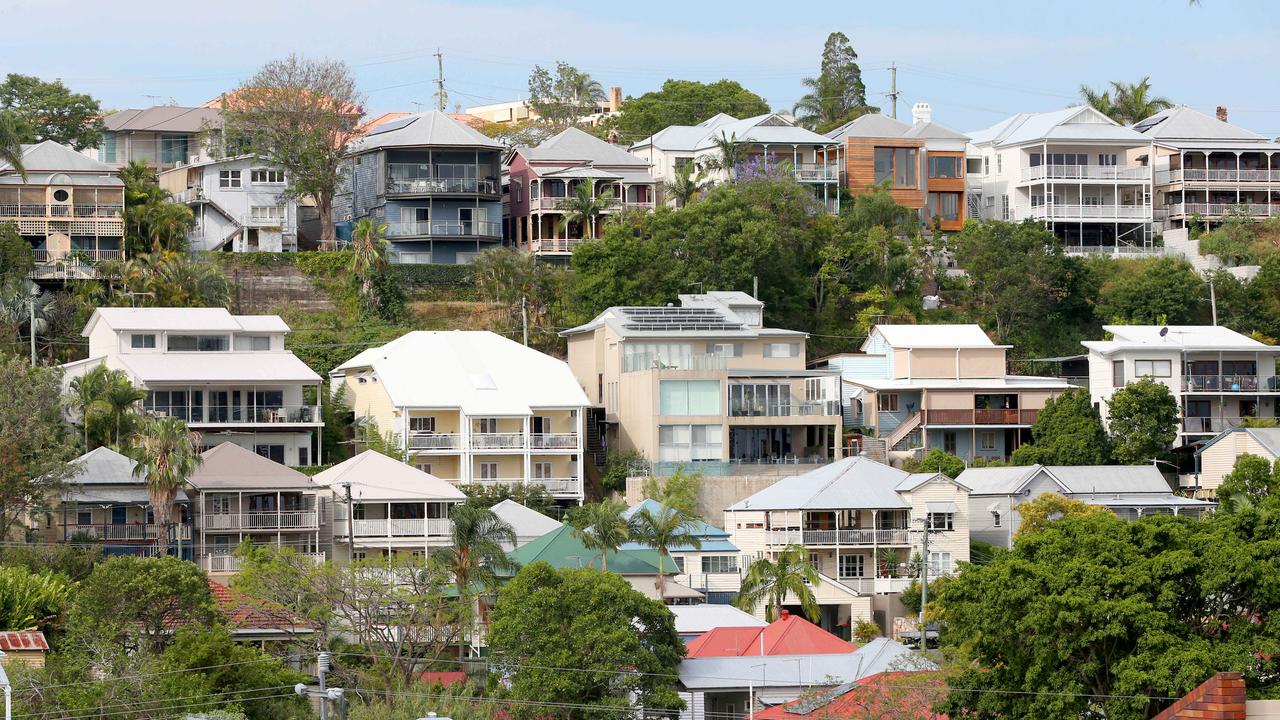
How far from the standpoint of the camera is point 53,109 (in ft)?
351

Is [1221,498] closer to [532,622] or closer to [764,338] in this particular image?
[764,338]

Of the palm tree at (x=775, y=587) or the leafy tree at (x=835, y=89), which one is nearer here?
the palm tree at (x=775, y=587)

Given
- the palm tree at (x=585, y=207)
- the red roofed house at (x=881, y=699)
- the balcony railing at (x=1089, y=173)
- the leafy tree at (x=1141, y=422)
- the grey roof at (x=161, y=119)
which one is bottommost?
the red roofed house at (x=881, y=699)

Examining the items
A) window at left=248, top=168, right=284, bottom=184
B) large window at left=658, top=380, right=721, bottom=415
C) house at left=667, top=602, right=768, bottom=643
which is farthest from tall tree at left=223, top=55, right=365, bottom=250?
house at left=667, top=602, right=768, bottom=643

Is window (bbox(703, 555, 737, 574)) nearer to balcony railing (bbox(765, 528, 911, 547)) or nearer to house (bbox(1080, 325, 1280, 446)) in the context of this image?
balcony railing (bbox(765, 528, 911, 547))

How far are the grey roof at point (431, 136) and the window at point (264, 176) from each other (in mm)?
4531

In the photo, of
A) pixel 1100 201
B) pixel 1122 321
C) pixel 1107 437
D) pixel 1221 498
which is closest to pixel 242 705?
pixel 1221 498

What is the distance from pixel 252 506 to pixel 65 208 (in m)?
23.4

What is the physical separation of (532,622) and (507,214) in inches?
2101

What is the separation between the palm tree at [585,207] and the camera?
322 ft

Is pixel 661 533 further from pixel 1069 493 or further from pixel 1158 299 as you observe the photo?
pixel 1158 299

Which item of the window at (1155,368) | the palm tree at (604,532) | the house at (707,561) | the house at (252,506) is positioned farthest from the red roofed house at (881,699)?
the window at (1155,368)

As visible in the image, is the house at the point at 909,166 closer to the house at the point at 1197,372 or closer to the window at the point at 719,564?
the house at the point at 1197,372

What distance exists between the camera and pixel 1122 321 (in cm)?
9406
